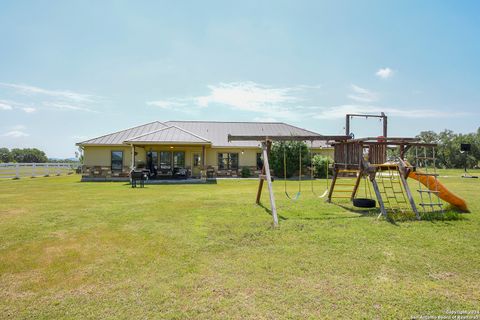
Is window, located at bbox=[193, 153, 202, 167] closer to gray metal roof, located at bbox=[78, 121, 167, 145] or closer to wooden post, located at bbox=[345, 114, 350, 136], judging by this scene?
gray metal roof, located at bbox=[78, 121, 167, 145]

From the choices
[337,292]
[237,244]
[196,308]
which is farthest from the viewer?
[237,244]

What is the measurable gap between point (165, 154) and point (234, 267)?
1972 cm

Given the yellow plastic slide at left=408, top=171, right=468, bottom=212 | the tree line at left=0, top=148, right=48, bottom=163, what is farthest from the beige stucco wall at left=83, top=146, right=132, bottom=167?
the tree line at left=0, top=148, right=48, bottom=163

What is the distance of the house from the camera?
19.9 meters

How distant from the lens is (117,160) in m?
22.0

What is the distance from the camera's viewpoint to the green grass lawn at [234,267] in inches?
119

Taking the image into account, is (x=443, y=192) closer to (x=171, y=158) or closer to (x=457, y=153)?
(x=171, y=158)

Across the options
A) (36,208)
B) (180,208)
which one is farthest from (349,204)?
(36,208)

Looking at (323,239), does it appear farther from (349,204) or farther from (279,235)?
(349,204)

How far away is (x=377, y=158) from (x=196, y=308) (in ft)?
25.3

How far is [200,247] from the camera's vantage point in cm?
496

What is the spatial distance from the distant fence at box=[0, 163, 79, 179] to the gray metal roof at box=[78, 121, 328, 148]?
6001 mm

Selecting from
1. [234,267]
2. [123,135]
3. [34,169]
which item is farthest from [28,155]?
[234,267]

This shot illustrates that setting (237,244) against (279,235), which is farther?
(279,235)
